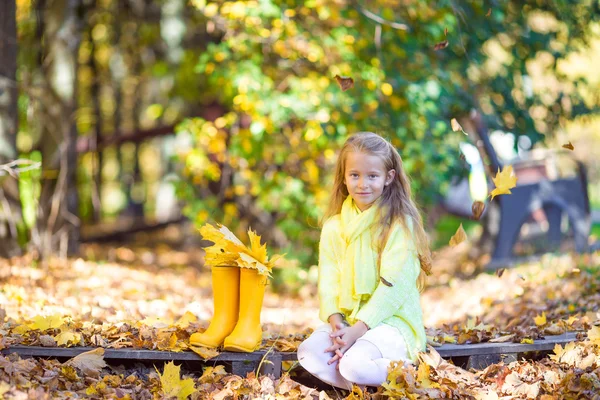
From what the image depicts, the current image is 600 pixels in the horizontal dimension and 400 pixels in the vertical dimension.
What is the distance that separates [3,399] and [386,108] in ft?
16.1

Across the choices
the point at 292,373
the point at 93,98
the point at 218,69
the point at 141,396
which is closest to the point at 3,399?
the point at 141,396

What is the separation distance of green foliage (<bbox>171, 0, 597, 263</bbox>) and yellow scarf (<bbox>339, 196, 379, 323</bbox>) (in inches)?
125

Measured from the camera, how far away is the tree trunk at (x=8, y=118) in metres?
6.81

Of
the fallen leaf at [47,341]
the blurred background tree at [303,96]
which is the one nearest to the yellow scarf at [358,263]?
the fallen leaf at [47,341]

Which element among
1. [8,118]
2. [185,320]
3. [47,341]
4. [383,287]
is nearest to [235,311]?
[185,320]

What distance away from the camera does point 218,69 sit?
7.13m

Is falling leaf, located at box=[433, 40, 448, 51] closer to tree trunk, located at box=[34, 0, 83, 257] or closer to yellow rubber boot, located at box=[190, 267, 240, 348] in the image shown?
yellow rubber boot, located at box=[190, 267, 240, 348]

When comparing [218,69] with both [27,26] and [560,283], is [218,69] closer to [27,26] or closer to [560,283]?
[27,26]

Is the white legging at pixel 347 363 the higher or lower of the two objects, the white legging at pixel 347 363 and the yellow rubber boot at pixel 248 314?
the lower

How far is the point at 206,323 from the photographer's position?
462 centimetres

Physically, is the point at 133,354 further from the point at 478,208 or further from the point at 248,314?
the point at 478,208

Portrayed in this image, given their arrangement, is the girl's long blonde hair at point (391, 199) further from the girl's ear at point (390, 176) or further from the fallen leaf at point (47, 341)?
the fallen leaf at point (47, 341)

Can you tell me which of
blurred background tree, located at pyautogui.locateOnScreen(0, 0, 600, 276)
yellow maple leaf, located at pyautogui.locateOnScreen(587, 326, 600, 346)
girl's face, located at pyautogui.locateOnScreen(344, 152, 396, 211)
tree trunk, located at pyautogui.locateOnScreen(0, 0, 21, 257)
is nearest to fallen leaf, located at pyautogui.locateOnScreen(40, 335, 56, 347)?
girl's face, located at pyautogui.locateOnScreen(344, 152, 396, 211)

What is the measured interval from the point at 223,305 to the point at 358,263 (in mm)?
676
